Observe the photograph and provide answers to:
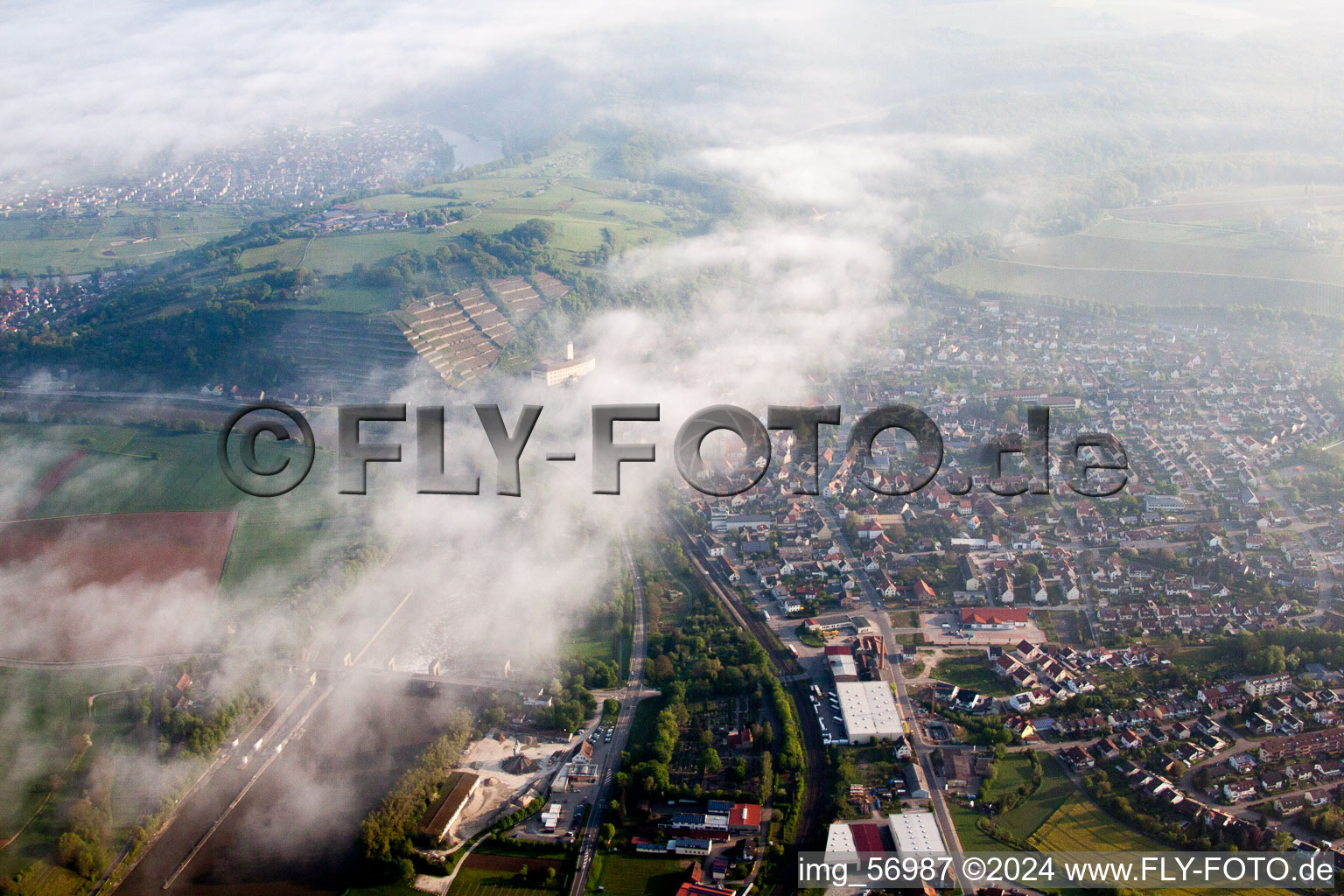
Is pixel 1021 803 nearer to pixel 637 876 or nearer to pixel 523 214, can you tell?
pixel 637 876

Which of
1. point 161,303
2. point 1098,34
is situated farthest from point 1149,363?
point 1098,34

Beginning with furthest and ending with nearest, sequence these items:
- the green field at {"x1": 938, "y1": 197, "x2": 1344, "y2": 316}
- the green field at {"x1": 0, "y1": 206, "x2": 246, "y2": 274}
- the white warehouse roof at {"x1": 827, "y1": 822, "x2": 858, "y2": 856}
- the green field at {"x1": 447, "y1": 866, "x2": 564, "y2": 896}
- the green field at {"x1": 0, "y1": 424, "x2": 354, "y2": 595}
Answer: the green field at {"x1": 0, "y1": 206, "x2": 246, "y2": 274}
the green field at {"x1": 938, "y1": 197, "x2": 1344, "y2": 316}
the green field at {"x1": 0, "y1": 424, "x2": 354, "y2": 595}
the white warehouse roof at {"x1": 827, "y1": 822, "x2": 858, "y2": 856}
the green field at {"x1": 447, "y1": 866, "x2": 564, "y2": 896}

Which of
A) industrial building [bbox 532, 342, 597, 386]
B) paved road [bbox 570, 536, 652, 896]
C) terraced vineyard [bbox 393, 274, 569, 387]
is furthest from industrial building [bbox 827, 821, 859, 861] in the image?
terraced vineyard [bbox 393, 274, 569, 387]

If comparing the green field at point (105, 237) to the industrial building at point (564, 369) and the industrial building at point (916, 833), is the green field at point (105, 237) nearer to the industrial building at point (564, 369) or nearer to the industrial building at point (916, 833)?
the industrial building at point (564, 369)

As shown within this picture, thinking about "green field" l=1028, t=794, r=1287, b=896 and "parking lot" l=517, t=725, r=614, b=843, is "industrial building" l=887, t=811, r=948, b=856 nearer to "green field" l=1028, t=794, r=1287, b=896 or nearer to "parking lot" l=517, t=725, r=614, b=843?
"green field" l=1028, t=794, r=1287, b=896

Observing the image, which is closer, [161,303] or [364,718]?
[364,718]

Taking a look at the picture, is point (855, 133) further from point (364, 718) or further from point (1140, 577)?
point (364, 718)
